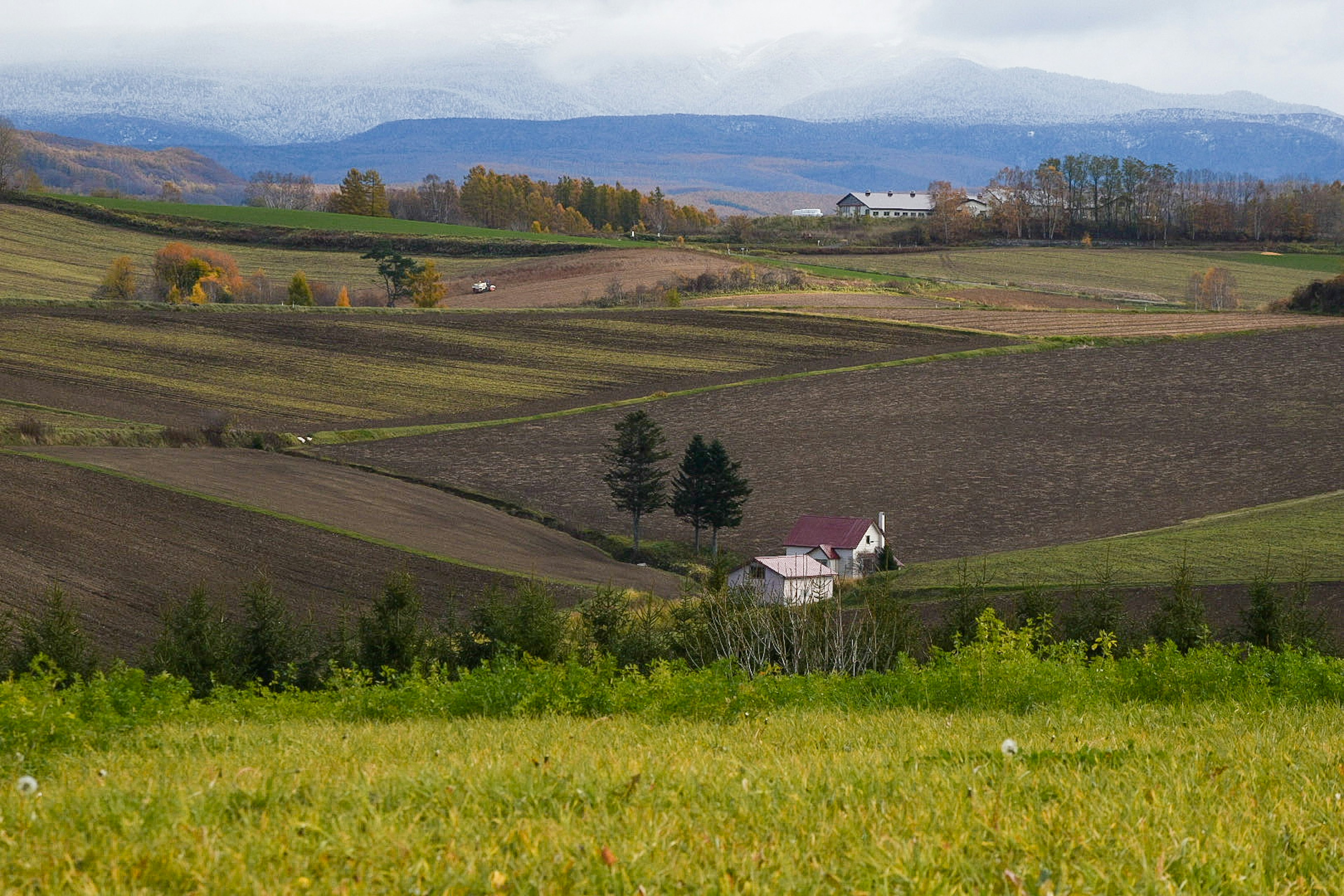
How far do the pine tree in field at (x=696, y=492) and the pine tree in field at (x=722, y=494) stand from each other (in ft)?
0.32

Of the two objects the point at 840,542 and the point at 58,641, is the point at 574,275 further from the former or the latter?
the point at 58,641

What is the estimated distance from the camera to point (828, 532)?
4534 cm

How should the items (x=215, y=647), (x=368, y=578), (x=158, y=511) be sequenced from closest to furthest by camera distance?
(x=215, y=647) → (x=368, y=578) → (x=158, y=511)

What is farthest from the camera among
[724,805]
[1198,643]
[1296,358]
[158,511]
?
[1296,358]

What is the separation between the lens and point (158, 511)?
3938 cm

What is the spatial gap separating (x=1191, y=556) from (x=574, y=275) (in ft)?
303

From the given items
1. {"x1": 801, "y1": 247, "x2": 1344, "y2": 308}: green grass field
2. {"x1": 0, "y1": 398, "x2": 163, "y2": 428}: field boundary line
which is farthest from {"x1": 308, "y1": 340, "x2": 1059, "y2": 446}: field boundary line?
{"x1": 801, "y1": 247, "x2": 1344, "y2": 308}: green grass field

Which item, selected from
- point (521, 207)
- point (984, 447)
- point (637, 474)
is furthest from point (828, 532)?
point (521, 207)

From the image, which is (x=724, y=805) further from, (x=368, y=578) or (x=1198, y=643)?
(x=368, y=578)

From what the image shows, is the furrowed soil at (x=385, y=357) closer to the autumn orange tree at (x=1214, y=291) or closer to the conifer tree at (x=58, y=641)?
the conifer tree at (x=58, y=641)

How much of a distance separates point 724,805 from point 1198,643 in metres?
17.8

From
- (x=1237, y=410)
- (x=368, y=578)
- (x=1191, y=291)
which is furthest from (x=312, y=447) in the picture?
(x=1191, y=291)

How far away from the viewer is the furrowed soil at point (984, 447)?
5003 centimetres

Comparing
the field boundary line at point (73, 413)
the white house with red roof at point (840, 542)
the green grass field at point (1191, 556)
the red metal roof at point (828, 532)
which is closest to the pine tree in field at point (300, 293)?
the field boundary line at point (73, 413)
